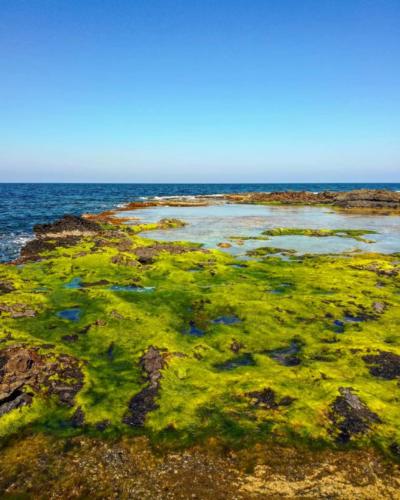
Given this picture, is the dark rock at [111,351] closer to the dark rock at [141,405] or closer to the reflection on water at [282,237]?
the dark rock at [141,405]

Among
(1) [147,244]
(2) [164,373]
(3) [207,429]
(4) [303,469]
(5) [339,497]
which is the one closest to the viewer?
(5) [339,497]

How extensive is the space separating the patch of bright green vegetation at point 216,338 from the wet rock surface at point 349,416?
15 centimetres

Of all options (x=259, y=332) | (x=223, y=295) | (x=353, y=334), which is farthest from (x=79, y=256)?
(x=353, y=334)

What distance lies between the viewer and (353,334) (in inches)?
518

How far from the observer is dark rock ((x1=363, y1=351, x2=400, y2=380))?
35.3 feet

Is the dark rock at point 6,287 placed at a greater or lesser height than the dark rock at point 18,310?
greater

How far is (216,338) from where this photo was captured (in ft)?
42.5

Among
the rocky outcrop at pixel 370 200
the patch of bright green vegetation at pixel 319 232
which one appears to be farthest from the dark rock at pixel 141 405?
the rocky outcrop at pixel 370 200

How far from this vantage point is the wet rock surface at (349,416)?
8.37 m

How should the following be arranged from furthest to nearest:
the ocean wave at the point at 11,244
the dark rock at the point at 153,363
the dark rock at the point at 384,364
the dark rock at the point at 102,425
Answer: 1. the ocean wave at the point at 11,244
2. the dark rock at the point at 384,364
3. the dark rock at the point at 153,363
4. the dark rock at the point at 102,425

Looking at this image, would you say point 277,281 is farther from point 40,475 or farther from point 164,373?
point 40,475

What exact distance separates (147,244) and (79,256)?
19.2 ft

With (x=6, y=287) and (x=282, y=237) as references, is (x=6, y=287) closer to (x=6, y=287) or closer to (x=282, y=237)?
(x=6, y=287)

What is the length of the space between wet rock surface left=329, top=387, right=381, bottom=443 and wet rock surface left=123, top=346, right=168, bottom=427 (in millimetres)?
4421
